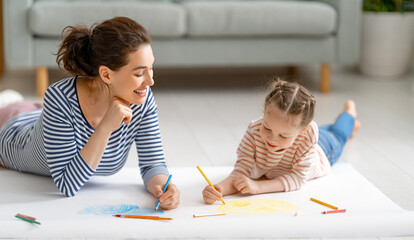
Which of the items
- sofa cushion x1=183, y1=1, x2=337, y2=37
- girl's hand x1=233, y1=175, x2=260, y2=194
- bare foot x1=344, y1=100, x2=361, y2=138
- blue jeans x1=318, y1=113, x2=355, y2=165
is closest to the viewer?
girl's hand x1=233, y1=175, x2=260, y2=194

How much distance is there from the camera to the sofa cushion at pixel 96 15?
2.87m

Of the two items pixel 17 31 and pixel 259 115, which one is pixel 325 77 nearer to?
pixel 259 115

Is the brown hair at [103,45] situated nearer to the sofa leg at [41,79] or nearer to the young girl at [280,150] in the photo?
the young girl at [280,150]

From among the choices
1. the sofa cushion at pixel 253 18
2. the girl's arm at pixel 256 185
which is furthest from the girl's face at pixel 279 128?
the sofa cushion at pixel 253 18

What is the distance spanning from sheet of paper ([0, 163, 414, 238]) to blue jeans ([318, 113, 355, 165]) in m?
0.18

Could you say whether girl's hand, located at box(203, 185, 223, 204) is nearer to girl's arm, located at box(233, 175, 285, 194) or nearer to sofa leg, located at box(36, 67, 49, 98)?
girl's arm, located at box(233, 175, 285, 194)

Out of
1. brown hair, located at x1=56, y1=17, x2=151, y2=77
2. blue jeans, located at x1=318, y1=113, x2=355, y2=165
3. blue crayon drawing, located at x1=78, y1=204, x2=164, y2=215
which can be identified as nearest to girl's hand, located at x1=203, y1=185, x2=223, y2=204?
blue crayon drawing, located at x1=78, y1=204, x2=164, y2=215

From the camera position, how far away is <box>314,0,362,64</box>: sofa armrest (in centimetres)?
309

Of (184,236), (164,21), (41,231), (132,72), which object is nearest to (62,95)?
(132,72)

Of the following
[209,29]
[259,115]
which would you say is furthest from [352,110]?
[209,29]

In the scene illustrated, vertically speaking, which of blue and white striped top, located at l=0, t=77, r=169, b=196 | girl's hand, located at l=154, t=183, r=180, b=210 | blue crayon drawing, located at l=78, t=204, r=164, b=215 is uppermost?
blue and white striped top, located at l=0, t=77, r=169, b=196

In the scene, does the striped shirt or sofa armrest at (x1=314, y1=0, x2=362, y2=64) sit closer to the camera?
the striped shirt

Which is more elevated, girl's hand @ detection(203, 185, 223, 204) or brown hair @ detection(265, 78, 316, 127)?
brown hair @ detection(265, 78, 316, 127)

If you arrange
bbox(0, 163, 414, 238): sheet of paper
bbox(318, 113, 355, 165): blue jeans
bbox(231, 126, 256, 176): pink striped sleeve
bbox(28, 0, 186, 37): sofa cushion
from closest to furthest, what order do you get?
bbox(0, 163, 414, 238): sheet of paper < bbox(231, 126, 256, 176): pink striped sleeve < bbox(318, 113, 355, 165): blue jeans < bbox(28, 0, 186, 37): sofa cushion
